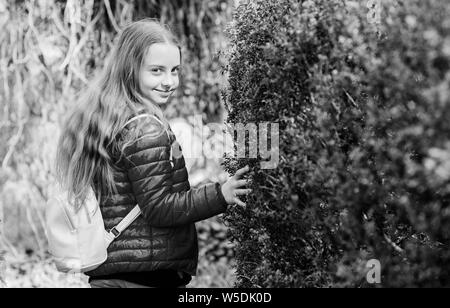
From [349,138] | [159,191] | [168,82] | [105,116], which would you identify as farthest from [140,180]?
[349,138]

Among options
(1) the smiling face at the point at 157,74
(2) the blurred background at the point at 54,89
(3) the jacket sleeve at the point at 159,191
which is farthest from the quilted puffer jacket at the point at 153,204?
(2) the blurred background at the point at 54,89

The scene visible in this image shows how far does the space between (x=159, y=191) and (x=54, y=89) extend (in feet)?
10.6

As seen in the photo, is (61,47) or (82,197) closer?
(82,197)

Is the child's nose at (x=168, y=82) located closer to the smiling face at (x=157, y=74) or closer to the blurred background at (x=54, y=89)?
the smiling face at (x=157, y=74)

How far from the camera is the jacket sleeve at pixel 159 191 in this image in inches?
82.1

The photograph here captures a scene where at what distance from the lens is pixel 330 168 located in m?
1.78

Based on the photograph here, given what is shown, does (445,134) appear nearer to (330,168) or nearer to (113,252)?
(330,168)

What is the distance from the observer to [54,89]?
5047mm

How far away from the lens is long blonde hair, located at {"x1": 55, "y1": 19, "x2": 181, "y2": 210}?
7.10ft

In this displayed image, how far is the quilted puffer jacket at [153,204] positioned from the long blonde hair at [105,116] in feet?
0.17

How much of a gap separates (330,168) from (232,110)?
34.8 inches

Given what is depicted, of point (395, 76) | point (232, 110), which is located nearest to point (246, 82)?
point (232, 110)

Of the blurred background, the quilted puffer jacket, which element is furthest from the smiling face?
the blurred background

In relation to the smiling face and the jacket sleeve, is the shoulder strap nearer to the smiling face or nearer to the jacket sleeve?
the jacket sleeve
